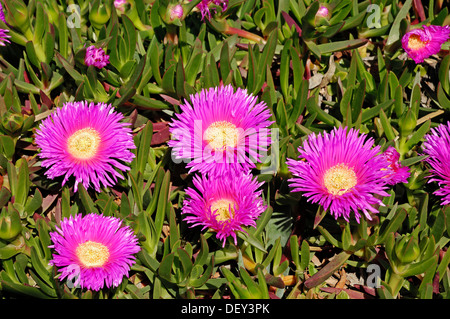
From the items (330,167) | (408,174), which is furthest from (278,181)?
(408,174)

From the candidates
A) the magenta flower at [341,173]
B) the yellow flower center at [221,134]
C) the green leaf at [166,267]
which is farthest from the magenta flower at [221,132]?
the green leaf at [166,267]

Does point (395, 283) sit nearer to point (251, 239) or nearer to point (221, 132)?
point (251, 239)

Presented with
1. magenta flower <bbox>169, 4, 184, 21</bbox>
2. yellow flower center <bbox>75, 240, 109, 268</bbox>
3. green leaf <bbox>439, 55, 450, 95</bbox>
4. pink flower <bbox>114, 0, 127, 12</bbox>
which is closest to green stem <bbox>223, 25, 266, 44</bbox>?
magenta flower <bbox>169, 4, 184, 21</bbox>

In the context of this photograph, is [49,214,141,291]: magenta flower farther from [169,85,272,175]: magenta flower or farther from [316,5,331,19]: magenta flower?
[316,5,331,19]: magenta flower

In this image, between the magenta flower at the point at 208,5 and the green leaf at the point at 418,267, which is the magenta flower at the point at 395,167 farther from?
the magenta flower at the point at 208,5

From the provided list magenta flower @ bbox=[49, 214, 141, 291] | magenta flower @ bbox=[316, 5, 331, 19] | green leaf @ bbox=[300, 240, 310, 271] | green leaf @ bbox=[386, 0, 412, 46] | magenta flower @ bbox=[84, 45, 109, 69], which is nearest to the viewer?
magenta flower @ bbox=[49, 214, 141, 291]

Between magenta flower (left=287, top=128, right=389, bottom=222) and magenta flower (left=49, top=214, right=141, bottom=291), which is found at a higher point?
magenta flower (left=287, top=128, right=389, bottom=222)
